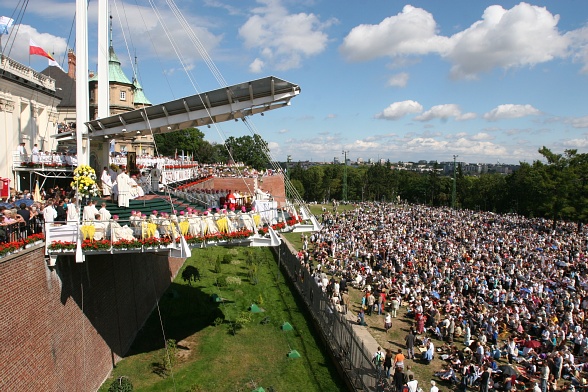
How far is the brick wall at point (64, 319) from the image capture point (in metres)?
9.93

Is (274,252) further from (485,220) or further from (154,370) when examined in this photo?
(485,220)

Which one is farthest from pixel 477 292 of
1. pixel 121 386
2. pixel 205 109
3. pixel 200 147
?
pixel 200 147

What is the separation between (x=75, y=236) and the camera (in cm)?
1223

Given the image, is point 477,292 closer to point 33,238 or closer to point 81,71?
point 33,238

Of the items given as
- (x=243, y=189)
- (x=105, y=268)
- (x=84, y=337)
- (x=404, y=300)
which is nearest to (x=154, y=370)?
(x=84, y=337)

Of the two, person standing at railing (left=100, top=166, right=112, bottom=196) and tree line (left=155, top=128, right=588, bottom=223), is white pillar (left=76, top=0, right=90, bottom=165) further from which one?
tree line (left=155, top=128, right=588, bottom=223)

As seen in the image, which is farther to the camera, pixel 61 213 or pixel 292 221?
pixel 292 221

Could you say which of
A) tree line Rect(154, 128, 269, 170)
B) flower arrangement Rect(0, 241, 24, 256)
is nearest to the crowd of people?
flower arrangement Rect(0, 241, 24, 256)

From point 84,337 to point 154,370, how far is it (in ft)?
10.1

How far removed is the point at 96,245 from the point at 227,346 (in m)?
7.56

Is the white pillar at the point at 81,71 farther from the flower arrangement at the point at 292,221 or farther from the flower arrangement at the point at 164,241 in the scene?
the flower arrangement at the point at 292,221

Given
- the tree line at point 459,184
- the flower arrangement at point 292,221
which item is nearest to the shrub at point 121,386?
the flower arrangement at point 292,221

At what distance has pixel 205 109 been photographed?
1617cm

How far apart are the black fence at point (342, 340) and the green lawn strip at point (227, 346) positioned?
0.64m
